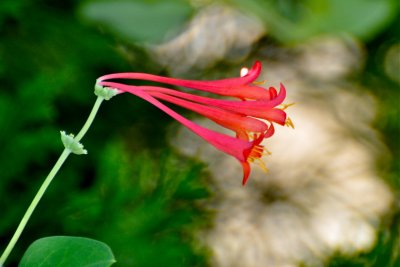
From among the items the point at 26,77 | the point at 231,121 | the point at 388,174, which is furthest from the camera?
the point at 388,174

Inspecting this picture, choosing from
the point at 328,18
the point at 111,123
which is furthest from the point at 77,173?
the point at 328,18

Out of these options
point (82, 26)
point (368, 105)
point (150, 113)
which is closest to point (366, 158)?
point (368, 105)

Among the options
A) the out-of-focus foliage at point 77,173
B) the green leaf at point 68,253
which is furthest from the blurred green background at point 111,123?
the green leaf at point 68,253

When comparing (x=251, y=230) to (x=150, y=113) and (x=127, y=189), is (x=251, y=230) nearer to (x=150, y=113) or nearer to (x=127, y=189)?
(x=150, y=113)

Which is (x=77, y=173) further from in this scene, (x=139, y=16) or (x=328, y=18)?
(x=328, y=18)

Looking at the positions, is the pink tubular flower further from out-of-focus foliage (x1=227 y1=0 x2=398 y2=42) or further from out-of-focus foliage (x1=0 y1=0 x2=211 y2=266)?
out-of-focus foliage (x1=227 y1=0 x2=398 y2=42)

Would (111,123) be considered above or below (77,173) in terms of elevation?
above

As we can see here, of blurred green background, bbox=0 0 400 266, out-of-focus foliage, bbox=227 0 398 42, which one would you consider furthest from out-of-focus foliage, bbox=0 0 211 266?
out-of-focus foliage, bbox=227 0 398 42
